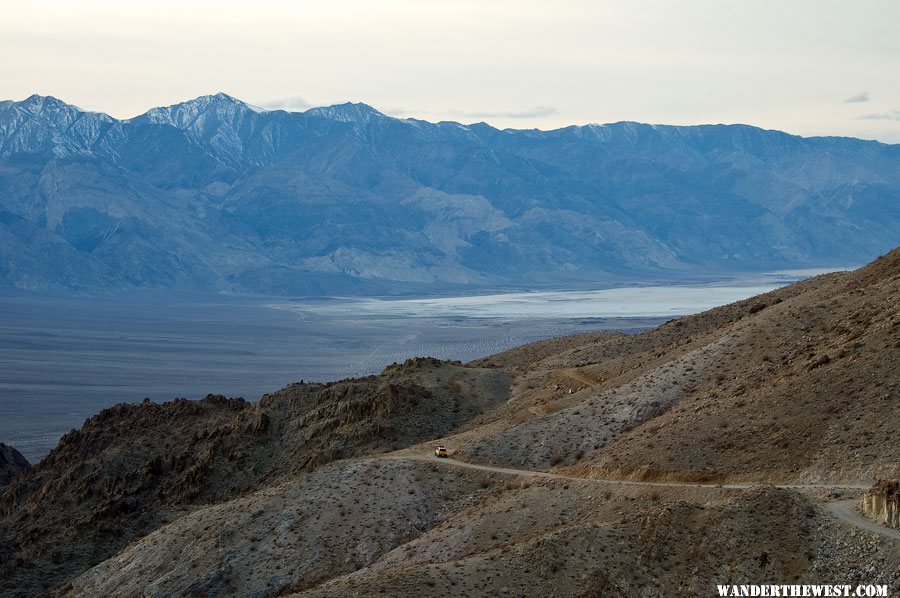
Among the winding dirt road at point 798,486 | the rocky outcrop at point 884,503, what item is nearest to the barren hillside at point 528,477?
the winding dirt road at point 798,486

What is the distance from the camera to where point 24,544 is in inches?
1784

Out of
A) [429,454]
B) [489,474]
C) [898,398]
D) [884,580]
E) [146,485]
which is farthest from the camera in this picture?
[146,485]

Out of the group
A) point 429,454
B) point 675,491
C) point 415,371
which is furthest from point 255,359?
point 675,491

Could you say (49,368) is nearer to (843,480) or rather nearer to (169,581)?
(169,581)

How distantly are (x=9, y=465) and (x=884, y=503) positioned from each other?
49.5 metres

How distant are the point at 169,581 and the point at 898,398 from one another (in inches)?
796

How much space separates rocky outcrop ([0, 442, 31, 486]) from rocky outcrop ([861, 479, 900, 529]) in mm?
46859

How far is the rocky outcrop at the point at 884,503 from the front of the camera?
24.2 meters

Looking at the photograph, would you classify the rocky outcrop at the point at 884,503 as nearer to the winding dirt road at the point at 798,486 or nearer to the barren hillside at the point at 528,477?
the winding dirt road at the point at 798,486

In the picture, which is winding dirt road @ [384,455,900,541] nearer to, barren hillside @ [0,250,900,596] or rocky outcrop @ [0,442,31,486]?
barren hillside @ [0,250,900,596]

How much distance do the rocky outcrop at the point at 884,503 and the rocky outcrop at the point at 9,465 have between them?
46.9 m

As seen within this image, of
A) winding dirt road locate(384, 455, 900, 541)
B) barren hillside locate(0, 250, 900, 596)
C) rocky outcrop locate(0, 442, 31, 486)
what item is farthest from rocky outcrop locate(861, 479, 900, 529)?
rocky outcrop locate(0, 442, 31, 486)

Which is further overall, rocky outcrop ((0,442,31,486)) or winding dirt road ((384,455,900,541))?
rocky outcrop ((0,442,31,486))

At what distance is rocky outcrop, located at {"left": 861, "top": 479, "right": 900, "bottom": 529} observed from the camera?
24219 mm
